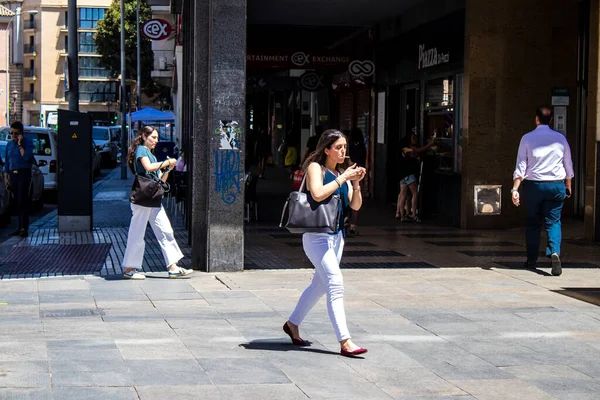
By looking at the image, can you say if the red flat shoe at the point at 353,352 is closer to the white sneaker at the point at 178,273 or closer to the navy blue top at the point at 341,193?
the navy blue top at the point at 341,193

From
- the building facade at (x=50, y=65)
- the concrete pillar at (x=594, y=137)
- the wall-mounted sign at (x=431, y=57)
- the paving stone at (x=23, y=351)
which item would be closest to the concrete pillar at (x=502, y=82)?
the wall-mounted sign at (x=431, y=57)

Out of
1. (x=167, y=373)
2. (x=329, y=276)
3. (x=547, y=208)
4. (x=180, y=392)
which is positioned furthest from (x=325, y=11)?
(x=180, y=392)

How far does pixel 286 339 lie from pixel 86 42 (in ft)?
344

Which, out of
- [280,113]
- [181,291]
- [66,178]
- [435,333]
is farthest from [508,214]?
[280,113]

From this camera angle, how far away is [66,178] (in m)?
17.0

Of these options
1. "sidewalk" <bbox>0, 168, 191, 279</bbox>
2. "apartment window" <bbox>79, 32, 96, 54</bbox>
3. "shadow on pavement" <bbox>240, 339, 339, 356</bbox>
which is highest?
"apartment window" <bbox>79, 32, 96, 54</bbox>

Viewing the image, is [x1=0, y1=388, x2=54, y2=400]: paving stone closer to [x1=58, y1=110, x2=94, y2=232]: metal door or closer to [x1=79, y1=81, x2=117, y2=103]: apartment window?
[x1=58, y1=110, x2=94, y2=232]: metal door

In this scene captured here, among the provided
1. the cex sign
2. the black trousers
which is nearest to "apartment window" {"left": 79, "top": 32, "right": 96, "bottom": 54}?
the cex sign

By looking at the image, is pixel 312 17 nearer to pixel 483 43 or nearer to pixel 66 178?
pixel 483 43

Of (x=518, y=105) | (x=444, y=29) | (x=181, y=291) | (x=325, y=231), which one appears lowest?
(x=181, y=291)

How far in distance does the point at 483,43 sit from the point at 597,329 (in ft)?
30.9

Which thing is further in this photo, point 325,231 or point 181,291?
point 181,291

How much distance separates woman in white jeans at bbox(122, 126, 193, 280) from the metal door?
17.7 ft

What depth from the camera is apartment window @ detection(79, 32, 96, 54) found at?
354 feet
